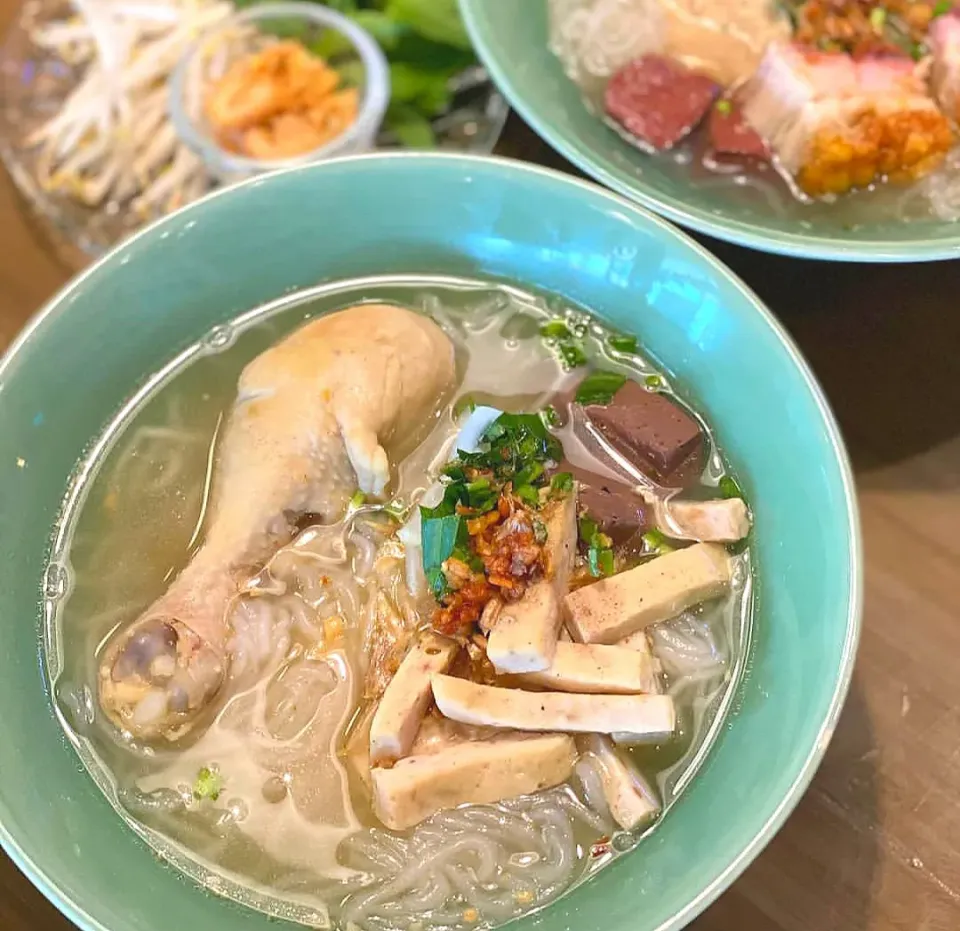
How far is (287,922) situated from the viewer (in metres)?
1.63

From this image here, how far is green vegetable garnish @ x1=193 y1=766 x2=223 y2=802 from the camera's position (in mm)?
1745

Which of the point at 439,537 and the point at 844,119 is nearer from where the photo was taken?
the point at 439,537

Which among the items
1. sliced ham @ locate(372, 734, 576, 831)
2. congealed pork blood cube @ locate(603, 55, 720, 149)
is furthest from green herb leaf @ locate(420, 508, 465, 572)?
congealed pork blood cube @ locate(603, 55, 720, 149)

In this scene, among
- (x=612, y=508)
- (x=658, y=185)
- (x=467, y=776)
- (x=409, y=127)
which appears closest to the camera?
(x=467, y=776)

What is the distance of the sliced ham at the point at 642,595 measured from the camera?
1772 mm

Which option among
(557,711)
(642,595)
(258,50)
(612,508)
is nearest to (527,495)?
(612,508)

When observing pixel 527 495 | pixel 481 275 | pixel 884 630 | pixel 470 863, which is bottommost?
pixel 884 630

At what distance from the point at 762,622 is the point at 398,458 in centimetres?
81

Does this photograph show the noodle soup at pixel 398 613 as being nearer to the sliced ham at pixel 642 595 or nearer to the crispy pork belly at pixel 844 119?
the sliced ham at pixel 642 595

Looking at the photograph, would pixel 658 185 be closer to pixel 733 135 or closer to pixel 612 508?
pixel 733 135

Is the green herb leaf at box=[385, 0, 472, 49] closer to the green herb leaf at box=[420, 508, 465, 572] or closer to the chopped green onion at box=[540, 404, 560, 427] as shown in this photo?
the chopped green onion at box=[540, 404, 560, 427]

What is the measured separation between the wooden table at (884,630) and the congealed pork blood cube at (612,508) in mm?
630

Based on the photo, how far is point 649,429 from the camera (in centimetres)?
196

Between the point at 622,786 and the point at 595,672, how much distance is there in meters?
0.19
